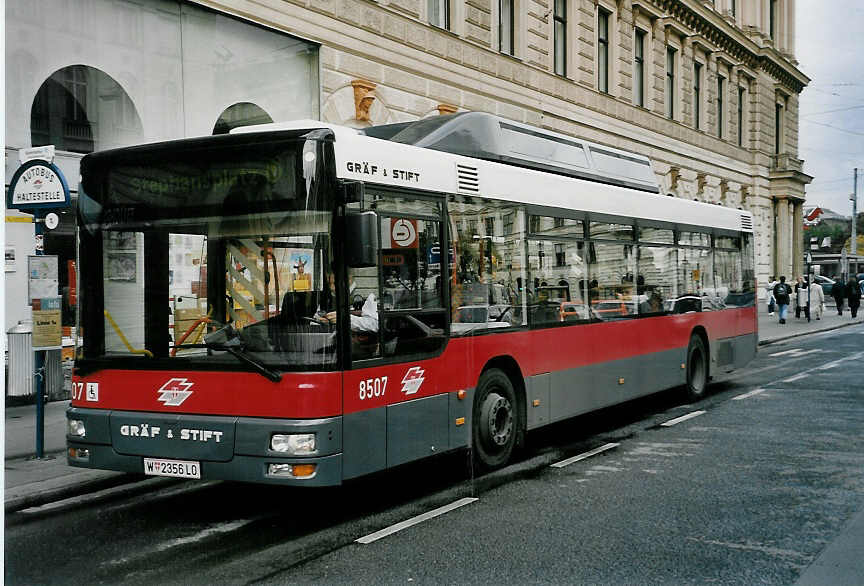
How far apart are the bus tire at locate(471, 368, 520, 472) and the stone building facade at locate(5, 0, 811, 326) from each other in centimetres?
705

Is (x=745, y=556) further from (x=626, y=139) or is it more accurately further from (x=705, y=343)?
(x=626, y=139)

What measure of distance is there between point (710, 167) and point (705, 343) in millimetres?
24733

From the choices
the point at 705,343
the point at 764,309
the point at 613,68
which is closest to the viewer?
the point at 705,343

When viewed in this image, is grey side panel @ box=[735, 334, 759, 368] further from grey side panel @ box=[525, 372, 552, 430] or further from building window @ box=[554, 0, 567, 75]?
building window @ box=[554, 0, 567, 75]

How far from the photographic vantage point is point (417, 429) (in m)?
7.23

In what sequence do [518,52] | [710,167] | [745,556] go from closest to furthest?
[745,556], [518,52], [710,167]

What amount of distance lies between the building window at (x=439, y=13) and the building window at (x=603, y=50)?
28.4 ft

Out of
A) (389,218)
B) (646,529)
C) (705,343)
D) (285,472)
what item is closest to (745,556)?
(646,529)

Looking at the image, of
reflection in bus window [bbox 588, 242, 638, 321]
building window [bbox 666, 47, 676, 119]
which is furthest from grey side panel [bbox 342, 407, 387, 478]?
building window [bbox 666, 47, 676, 119]

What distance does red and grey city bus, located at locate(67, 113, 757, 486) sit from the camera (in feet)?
20.5

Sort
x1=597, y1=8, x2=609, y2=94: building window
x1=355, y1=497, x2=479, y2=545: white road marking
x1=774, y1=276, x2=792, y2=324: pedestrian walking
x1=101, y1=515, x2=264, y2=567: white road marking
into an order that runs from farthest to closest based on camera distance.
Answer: x1=774, y1=276, x2=792, y2=324: pedestrian walking < x1=597, y1=8, x2=609, y2=94: building window < x1=355, y1=497, x2=479, y2=545: white road marking < x1=101, y1=515, x2=264, y2=567: white road marking

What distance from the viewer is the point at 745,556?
576 centimetres

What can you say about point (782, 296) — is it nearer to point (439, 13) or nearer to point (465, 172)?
point (439, 13)

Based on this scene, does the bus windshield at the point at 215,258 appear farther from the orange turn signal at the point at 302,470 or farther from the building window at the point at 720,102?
the building window at the point at 720,102
